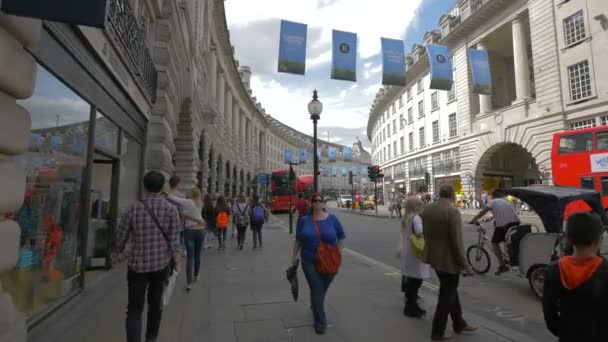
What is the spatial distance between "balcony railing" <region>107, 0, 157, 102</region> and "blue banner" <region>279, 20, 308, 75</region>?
707 cm

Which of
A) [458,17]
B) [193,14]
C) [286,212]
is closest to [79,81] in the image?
[193,14]

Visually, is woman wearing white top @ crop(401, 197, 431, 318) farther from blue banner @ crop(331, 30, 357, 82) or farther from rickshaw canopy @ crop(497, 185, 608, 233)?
blue banner @ crop(331, 30, 357, 82)

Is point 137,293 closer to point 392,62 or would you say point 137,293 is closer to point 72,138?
point 72,138

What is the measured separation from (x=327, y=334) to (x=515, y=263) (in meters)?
3.93

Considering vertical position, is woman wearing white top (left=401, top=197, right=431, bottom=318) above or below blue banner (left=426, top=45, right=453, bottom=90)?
below

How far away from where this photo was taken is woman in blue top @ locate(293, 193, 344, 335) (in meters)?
4.14

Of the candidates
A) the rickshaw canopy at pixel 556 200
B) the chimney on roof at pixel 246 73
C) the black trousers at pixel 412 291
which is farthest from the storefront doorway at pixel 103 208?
the chimney on roof at pixel 246 73

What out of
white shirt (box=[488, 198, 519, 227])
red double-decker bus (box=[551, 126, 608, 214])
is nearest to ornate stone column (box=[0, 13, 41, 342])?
white shirt (box=[488, 198, 519, 227])

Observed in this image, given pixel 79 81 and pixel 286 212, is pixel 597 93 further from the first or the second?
pixel 79 81

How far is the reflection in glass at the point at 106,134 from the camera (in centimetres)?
620

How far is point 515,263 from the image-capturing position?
6238mm

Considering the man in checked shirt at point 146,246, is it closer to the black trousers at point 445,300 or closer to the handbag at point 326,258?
the handbag at point 326,258

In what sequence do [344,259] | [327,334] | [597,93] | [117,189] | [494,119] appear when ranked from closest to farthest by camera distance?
[327,334], [117,189], [344,259], [597,93], [494,119]

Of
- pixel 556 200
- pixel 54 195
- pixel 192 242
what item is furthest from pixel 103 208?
pixel 556 200
